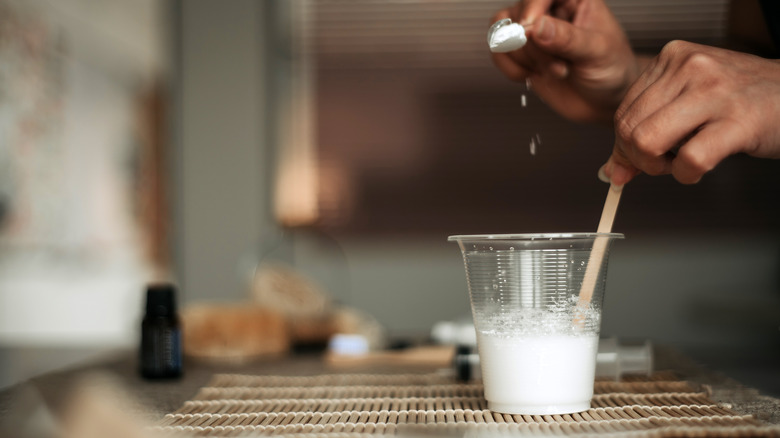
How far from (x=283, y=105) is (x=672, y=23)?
56.9 inches

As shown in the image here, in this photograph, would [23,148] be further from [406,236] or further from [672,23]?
[672,23]

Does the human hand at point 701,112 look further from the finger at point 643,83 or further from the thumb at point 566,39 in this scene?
the thumb at point 566,39

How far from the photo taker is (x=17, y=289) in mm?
2938

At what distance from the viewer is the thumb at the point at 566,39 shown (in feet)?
3.27

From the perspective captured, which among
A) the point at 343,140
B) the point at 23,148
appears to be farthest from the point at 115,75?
the point at 343,140

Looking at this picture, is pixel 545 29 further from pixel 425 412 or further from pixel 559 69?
pixel 425 412

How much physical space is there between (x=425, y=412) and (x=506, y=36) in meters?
0.47

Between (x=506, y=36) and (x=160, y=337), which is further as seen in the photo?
(x=160, y=337)

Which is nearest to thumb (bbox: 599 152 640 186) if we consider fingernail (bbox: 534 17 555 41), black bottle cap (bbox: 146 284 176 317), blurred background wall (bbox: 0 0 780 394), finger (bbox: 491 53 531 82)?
fingernail (bbox: 534 17 555 41)

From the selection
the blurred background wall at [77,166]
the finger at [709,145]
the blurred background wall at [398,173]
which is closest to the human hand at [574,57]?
the finger at [709,145]

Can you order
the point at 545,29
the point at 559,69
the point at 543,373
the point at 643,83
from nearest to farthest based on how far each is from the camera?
the point at 543,373 < the point at 643,83 < the point at 545,29 < the point at 559,69

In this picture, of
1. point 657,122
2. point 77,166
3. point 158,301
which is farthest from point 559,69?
point 77,166

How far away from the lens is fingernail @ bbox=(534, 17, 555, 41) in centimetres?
99

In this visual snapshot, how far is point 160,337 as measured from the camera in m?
1.11
